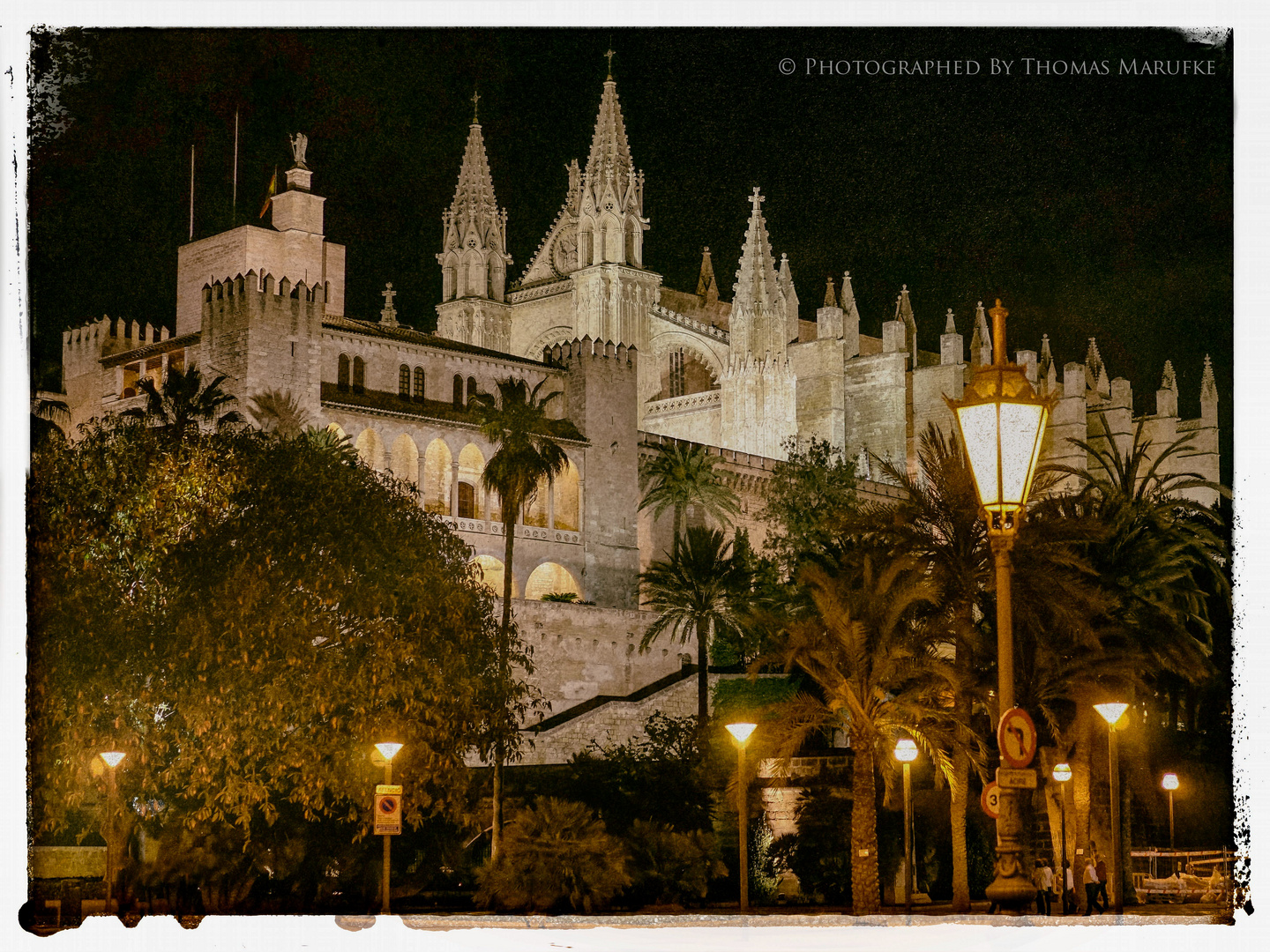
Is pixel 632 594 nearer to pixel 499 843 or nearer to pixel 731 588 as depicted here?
pixel 731 588

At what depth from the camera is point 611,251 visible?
2088 inches

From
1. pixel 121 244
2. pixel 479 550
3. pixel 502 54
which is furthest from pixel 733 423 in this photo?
pixel 502 54

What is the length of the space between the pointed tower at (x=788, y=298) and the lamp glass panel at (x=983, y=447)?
4420cm

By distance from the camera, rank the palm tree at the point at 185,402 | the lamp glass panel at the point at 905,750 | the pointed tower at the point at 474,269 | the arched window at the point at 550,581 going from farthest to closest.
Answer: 1. the pointed tower at the point at 474,269
2. the arched window at the point at 550,581
3. the palm tree at the point at 185,402
4. the lamp glass panel at the point at 905,750

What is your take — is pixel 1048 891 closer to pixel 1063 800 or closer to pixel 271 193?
pixel 1063 800

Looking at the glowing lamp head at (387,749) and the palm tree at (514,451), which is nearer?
the glowing lamp head at (387,749)

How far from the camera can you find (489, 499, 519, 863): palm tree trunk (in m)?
27.6

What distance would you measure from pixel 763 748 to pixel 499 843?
287 inches

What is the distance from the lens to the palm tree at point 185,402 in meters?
36.7

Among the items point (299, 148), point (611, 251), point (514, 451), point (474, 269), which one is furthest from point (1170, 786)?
point (474, 269)

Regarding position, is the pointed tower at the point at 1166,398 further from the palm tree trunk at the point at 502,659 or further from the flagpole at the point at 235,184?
the flagpole at the point at 235,184

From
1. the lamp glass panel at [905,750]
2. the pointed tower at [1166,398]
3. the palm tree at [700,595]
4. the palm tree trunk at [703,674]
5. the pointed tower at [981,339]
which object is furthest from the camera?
the pointed tower at [1166,398]

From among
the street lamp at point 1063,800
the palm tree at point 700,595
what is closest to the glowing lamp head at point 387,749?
the street lamp at point 1063,800

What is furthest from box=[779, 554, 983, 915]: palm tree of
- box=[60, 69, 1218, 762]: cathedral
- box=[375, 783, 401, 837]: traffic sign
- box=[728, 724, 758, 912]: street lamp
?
box=[60, 69, 1218, 762]: cathedral
